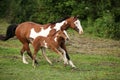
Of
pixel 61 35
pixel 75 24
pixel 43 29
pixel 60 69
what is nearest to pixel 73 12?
pixel 43 29

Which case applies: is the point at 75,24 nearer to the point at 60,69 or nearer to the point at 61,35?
the point at 61,35

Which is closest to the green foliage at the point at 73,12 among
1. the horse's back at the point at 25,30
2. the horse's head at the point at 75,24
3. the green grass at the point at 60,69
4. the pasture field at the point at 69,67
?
the pasture field at the point at 69,67

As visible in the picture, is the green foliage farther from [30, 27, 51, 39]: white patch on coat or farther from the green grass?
[30, 27, 51, 39]: white patch on coat

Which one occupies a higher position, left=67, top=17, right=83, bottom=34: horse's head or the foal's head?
left=67, top=17, right=83, bottom=34: horse's head

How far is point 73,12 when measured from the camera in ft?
95.5

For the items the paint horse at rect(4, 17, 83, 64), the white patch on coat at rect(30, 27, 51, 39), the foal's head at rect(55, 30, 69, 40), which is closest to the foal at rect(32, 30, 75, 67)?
the foal's head at rect(55, 30, 69, 40)

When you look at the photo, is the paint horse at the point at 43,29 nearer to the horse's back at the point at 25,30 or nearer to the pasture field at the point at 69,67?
the horse's back at the point at 25,30

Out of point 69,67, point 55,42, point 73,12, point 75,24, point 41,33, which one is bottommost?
point 73,12

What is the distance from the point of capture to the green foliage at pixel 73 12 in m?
26.9

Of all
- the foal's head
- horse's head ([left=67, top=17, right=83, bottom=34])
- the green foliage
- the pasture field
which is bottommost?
the green foliage

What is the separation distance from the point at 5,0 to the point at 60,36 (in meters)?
18.4

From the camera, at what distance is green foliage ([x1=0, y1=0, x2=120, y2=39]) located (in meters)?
26.9

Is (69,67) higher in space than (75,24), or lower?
lower

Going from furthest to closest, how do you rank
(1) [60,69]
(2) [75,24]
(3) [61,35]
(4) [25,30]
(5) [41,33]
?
(4) [25,30]
(5) [41,33]
(2) [75,24]
(3) [61,35]
(1) [60,69]
